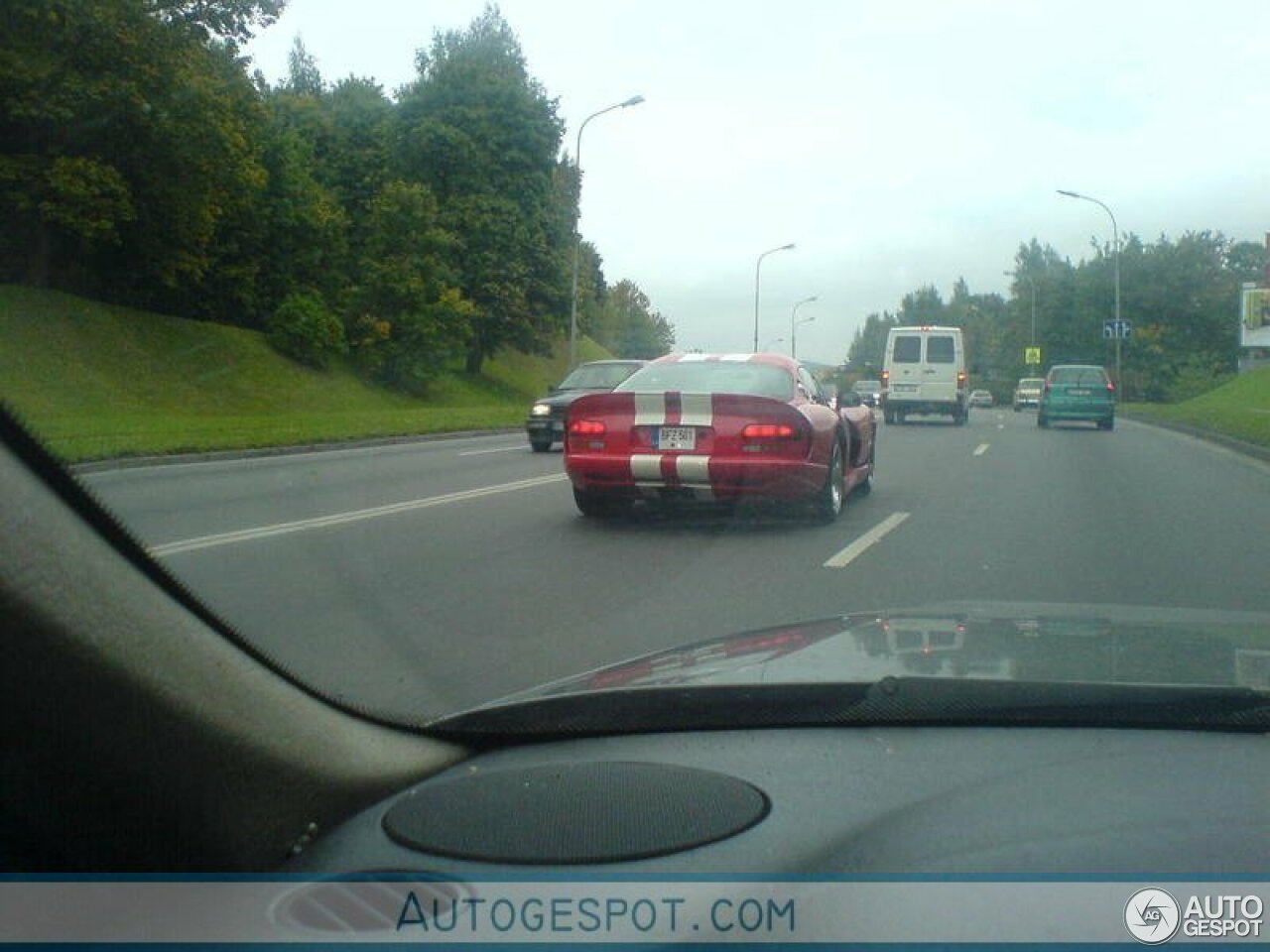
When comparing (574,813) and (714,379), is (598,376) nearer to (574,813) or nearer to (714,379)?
(714,379)

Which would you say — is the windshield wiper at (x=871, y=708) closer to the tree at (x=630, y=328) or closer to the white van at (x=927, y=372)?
the white van at (x=927, y=372)

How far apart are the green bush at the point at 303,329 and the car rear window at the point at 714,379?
3995 millimetres

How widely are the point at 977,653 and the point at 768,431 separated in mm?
7269

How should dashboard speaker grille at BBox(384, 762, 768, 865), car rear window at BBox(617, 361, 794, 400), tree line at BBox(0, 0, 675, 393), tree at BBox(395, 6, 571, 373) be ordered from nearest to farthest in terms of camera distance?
dashboard speaker grille at BBox(384, 762, 768, 865)
tree line at BBox(0, 0, 675, 393)
car rear window at BBox(617, 361, 794, 400)
tree at BBox(395, 6, 571, 373)

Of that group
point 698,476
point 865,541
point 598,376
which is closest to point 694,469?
point 698,476

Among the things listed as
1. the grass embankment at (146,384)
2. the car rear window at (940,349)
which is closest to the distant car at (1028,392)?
the car rear window at (940,349)

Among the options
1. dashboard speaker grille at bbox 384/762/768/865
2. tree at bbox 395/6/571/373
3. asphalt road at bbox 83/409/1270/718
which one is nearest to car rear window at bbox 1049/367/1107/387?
asphalt road at bbox 83/409/1270/718

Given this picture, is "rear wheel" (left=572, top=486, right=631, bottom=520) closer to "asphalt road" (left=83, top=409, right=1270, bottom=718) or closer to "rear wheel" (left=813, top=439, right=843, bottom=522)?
"asphalt road" (left=83, top=409, right=1270, bottom=718)

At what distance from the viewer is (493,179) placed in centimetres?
5256

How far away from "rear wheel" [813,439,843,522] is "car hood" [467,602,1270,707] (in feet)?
22.9

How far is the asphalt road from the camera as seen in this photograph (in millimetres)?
6469

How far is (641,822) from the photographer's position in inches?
101

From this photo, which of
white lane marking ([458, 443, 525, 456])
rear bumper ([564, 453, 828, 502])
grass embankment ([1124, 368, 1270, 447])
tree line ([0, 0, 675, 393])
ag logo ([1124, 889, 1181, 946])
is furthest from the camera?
grass embankment ([1124, 368, 1270, 447])

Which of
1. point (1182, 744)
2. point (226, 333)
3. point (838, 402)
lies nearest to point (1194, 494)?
point (838, 402)
